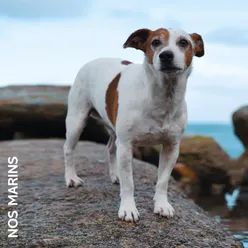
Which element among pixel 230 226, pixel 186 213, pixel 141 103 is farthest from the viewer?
pixel 230 226

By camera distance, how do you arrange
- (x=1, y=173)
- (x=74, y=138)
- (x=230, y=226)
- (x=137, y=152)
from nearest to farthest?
(x=74, y=138) → (x=1, y=173) → (x=230, y=226) → (x=137, y=152)

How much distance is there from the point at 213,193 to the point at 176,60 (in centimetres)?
1073

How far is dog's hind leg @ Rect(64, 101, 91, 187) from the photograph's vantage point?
25.3 feet

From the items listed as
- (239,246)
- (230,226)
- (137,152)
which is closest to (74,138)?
(239,246)

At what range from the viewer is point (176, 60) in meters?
5.60

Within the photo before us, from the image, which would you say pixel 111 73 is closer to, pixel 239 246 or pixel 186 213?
pixel 186 213

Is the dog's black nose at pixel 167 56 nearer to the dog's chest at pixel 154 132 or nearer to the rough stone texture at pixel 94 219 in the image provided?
the dog's chest at pixel 154 132

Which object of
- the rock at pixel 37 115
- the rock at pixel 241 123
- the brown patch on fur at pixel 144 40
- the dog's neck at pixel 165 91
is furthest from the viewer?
the rock at pixel 241 123

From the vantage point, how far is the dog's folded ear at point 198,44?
20.4 feet

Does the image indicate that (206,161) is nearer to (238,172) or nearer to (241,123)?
(238,172)

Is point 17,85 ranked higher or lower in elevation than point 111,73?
lower

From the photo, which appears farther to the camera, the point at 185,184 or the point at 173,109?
the point at 185,184

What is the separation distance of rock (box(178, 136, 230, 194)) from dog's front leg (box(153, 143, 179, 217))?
9.67 m

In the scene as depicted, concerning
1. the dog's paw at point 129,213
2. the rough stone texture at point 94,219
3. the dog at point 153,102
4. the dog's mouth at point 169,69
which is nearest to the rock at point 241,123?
the rough stone texture at point 94,219
